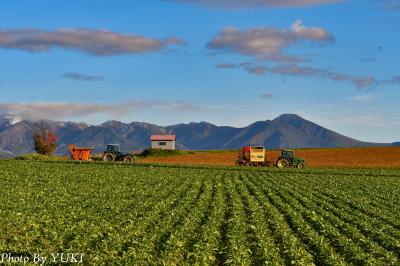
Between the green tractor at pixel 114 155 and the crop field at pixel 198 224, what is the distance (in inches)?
1374

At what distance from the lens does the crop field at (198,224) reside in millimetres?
18422

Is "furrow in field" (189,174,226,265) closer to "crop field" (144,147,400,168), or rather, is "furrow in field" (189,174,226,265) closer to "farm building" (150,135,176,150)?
"crop field" (144,147,400,168)

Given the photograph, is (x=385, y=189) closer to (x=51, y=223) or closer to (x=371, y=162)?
(x=51, y=223)

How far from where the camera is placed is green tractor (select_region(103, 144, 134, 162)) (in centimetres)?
7781

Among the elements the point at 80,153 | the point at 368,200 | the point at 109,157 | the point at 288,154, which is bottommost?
the point at 368,200

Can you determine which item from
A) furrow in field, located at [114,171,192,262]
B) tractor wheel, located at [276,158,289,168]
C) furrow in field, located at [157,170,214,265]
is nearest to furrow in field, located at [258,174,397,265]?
furrow in field, located at [157,170,214,265]

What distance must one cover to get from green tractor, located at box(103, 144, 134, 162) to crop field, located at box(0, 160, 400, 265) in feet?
114

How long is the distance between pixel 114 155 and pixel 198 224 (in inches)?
2176

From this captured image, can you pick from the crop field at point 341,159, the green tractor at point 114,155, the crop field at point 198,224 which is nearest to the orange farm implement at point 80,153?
the green tractor at point 114,155

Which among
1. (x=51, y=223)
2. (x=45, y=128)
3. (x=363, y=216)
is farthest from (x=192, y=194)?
(x=45, y=128)

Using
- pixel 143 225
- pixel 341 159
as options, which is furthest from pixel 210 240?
pixel 341 159

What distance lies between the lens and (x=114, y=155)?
3078 inches

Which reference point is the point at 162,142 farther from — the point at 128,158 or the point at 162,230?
the point at 162,230

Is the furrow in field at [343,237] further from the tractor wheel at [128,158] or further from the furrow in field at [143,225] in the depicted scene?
the tractor wheel at [128,158]
